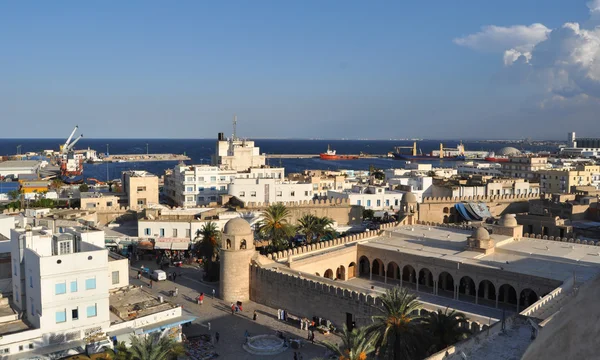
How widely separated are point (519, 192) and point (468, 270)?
1576 inches

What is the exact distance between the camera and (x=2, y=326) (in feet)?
73.3

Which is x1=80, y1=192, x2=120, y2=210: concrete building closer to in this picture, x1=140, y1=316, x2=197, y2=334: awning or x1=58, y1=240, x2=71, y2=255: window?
x1=58, y1=240, x2=71, y2=255: window

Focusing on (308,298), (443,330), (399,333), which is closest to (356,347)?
(399,333)

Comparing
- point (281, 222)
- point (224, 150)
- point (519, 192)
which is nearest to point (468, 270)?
point (281, 222)

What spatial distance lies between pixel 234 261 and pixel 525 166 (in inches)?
2783

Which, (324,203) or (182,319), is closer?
(182,319)

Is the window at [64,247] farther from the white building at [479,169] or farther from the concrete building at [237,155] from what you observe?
the white building at [479,169]

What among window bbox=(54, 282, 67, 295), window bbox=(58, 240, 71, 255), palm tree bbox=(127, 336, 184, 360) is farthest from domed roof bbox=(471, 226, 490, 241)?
window bbox=(54, 282, 67, 295)

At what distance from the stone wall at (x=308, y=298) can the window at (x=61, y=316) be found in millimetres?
10836

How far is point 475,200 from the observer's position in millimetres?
56500

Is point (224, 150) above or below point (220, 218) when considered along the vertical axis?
above

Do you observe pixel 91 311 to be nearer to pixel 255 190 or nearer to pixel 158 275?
pixel 158 275

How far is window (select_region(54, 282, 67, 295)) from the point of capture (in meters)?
21.7

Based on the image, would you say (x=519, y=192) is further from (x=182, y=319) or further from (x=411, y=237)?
(x=182, y=319)
